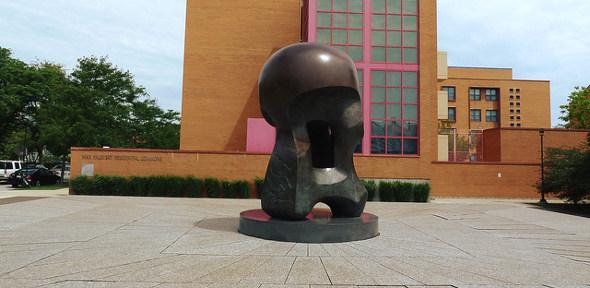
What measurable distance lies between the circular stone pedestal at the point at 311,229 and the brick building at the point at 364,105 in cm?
1377

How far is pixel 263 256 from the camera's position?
22.6 ft

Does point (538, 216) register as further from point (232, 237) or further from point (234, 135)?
point (234, 135)

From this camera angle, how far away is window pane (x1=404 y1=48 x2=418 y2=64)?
24.4m

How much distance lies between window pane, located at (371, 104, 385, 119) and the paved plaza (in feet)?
43.0

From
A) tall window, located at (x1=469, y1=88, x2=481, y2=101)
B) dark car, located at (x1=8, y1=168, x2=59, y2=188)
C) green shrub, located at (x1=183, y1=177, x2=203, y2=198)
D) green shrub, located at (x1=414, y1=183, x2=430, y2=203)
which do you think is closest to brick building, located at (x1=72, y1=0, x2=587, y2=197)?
green shrub, located at (x1=183, y1=177, x2=203, y2=198)

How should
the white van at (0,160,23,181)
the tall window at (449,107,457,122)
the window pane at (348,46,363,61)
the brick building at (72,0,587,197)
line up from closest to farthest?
1. the brick building at (72,0,587,197)
2. the window pane at (348,46,363,61)
3. the white van at (0,160,23,181)
4. the tall window at (449,107,457,122)

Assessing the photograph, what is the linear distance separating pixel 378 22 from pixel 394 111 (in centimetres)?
574

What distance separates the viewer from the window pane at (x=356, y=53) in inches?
960

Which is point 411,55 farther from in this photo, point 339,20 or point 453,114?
point 453,114

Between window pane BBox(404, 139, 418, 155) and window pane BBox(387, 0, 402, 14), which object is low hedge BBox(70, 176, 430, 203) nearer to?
window pane BBox(404, 139, 418, 155)

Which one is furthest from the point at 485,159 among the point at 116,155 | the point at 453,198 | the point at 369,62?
the point at 116,155

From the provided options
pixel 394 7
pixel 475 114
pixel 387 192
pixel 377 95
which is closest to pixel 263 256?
pixel 387 192

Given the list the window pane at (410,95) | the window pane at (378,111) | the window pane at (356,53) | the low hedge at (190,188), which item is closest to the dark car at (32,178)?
the low hedge at (190,188)

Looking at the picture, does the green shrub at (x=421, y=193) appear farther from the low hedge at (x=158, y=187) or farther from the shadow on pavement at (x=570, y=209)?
the low hedge at (x=158, y=187)
